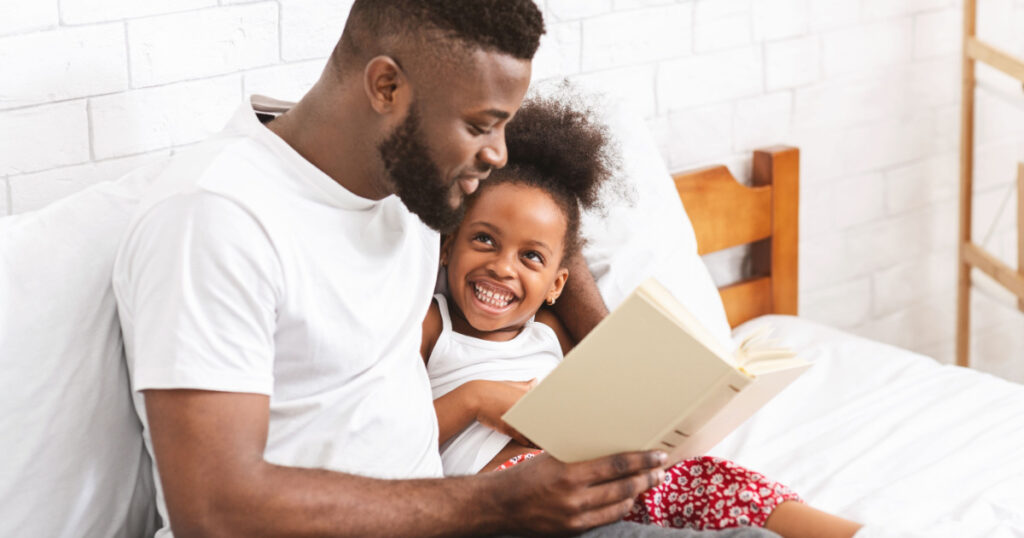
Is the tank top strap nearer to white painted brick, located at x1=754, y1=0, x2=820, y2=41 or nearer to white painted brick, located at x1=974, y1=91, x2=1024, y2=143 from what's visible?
white painted brick, located at x1=754, y1=0, x2=820, y2=41

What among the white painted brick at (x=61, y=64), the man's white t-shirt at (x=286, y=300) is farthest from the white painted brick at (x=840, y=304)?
the white painted brick at (x=61, y=64)

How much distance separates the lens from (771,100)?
83.0 inches

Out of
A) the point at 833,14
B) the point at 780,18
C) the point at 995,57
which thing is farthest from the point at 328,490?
the point at 995,57

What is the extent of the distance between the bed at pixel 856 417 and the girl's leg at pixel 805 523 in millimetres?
34

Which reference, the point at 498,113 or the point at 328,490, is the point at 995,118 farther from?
the point at 328,490

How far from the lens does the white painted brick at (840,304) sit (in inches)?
91.2

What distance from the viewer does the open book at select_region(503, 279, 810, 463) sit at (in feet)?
3.12

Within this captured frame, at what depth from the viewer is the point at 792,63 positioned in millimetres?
2117

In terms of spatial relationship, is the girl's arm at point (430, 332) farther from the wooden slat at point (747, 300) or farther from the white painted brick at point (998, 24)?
the white painted brick at point (998, 24)

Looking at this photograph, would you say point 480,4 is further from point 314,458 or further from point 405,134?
point 314,458

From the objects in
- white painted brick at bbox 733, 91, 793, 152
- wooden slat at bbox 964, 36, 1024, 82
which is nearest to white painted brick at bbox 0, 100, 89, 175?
white painted brick at bbox 733, 91, 793, 152

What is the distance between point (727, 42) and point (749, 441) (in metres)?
0.78

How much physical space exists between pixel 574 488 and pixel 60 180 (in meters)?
0.76

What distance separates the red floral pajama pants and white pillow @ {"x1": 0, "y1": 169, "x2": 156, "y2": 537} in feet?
1.84
